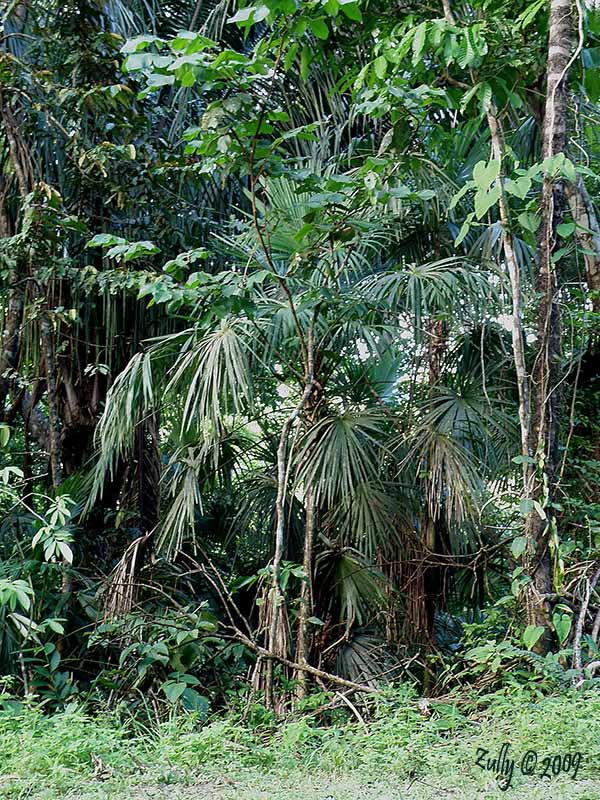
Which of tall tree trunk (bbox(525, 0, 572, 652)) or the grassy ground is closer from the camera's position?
the grassy ground

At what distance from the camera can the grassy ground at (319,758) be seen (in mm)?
2658

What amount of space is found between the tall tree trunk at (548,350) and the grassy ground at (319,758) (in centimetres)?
52

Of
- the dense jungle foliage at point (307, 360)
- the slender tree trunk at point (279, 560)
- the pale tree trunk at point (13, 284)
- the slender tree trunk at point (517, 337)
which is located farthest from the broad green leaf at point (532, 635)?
the pale tree trunk at point (13, 284)

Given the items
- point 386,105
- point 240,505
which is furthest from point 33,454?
point 386,105

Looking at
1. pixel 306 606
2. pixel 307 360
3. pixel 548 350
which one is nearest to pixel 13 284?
pixel 307 360

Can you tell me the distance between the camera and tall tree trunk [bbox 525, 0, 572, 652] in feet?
11.6

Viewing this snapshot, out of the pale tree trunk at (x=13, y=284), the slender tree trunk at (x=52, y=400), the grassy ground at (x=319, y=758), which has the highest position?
the pale tree trunk at (x=13, y=284)

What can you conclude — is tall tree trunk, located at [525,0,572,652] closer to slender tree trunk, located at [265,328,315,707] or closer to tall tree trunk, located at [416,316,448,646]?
tall tree trunk, located at [416,316,448,646]

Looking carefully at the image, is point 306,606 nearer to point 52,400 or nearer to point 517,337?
Result: point 517,337

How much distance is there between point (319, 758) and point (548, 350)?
6.60ft

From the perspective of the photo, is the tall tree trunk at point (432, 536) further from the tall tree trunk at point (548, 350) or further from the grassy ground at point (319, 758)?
the grassy ground at point (319, 758)

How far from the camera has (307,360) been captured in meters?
4.23

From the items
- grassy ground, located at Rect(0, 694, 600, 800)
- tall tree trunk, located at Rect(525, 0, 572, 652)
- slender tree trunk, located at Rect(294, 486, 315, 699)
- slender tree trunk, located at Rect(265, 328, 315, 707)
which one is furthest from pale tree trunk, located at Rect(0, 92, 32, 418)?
tall tree trunk, located at Rect(525, 0, 572, 652)

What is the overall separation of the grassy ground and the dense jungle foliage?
0.37 m
